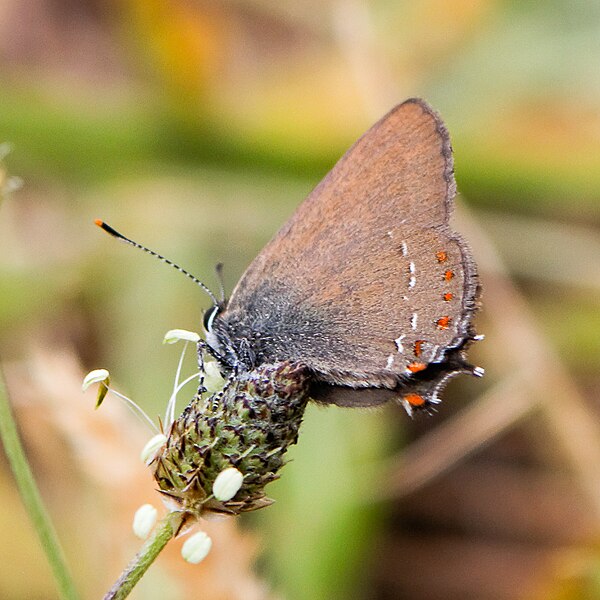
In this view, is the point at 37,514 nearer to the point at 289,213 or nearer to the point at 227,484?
the point at 227,484

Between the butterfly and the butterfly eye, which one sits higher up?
the butterfly

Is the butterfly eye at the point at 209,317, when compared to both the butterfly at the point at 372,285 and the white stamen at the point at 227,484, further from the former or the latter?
the white stamen at the point at 227,484

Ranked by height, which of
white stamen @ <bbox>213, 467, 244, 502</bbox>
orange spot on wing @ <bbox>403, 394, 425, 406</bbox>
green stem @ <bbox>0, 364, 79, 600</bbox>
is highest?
orange spot on wing @ <bbox>403, 394, 425, 406</bbox>

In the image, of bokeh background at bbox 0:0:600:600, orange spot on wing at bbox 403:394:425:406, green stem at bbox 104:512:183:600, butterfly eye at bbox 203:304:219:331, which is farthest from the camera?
bokeh background at bbox 0:0:600:600

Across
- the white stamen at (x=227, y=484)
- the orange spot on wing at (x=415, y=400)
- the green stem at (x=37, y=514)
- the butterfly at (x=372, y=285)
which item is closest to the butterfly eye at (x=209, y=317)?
the butterfly at (x=372, y=285)

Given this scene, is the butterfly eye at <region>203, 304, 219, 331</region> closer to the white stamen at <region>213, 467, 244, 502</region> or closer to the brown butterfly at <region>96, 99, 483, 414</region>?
the brown butterfly at <region>96, 99, 483, 414</region>

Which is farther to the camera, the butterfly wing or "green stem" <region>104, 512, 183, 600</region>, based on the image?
the butterfly wing

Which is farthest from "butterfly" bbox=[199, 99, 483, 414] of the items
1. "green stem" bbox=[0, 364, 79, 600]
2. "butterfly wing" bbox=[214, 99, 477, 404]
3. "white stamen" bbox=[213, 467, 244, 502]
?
"green stem" bbox=[0, 364, 79, 600]

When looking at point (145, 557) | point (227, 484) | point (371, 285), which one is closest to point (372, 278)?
point (371, 285)
